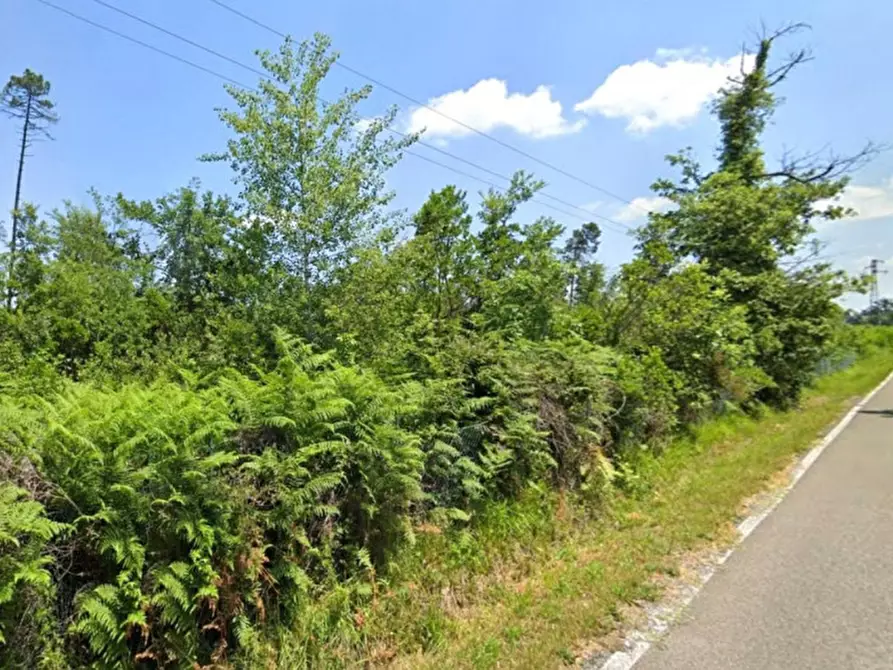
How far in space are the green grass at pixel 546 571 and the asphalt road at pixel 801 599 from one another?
0.43 metres

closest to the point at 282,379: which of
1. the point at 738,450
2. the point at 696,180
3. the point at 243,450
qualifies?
the point at 243,450

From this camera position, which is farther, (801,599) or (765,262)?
(765,262)

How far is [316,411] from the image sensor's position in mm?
3945

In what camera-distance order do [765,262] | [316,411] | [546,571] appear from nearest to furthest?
1. [316,411]
2. [546,571]
3. [765,262]

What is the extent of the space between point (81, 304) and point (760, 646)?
433 inches

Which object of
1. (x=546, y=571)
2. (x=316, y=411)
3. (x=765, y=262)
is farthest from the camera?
(x=765, y=262)

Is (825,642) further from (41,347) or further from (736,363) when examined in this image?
(41,347)

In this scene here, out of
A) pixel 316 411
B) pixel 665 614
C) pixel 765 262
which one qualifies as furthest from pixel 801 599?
pixel 765 262

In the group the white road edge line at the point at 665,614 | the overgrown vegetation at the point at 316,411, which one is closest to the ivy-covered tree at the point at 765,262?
the overgrown vegetation at the point at 316,411

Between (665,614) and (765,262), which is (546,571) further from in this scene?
(765,262)

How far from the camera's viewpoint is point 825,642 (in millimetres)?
3705

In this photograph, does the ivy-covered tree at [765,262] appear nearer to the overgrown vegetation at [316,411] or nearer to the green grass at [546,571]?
the overgrown vegetation at [316,411]

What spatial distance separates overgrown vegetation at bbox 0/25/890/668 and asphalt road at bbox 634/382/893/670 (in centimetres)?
162

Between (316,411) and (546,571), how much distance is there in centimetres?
259
